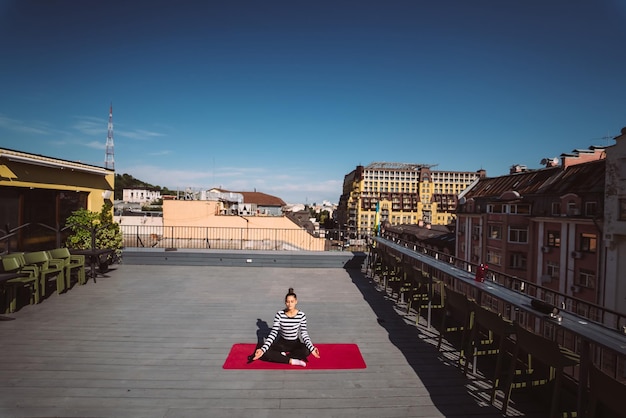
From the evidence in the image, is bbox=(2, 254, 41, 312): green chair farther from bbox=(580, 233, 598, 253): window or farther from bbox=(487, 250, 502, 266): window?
bbox=(487, 250, 502, 266): window

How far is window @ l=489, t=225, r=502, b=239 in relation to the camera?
35.8m

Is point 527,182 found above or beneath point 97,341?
above

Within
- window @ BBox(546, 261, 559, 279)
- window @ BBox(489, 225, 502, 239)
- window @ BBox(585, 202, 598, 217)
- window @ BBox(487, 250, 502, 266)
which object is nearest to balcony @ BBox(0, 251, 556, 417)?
window @ BBox(585, 202, 598, 217)

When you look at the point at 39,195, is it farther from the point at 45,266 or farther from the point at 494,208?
the point at 494,208

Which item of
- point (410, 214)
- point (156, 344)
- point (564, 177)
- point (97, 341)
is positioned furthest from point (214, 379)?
point (410, 214)

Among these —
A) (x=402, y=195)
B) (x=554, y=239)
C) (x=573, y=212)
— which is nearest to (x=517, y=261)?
(x=554, y=239)

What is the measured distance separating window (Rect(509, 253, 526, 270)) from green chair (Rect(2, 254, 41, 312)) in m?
37.9

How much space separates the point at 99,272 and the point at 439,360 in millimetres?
8661

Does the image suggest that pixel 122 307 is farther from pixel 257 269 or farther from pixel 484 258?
pixel 484 258

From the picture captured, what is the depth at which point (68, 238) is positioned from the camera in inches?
360

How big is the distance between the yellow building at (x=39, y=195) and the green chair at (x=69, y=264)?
0.83 meters

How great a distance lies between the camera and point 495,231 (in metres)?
36.7

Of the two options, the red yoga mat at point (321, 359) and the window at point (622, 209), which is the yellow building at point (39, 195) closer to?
the red yoga mat at point (321, 359)

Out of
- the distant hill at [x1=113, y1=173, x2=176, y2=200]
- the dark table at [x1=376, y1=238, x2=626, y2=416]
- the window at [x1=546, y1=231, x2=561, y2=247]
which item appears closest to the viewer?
the dark table at [x1=376, y1=238, x2=626, y2=416]
